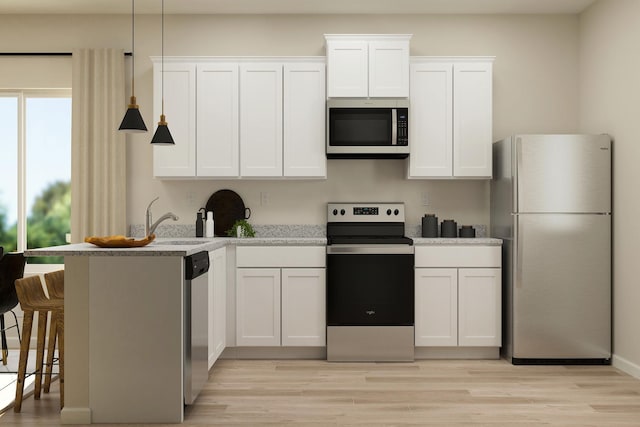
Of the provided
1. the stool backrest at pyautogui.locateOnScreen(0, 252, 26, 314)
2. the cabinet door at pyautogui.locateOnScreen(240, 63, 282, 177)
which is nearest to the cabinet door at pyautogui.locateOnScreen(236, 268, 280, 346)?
the cabinet door at pyautogui.locateOnScreen(240, 63, 282, 177)

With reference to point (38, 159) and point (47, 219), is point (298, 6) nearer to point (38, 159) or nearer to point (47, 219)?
point (38, 159)

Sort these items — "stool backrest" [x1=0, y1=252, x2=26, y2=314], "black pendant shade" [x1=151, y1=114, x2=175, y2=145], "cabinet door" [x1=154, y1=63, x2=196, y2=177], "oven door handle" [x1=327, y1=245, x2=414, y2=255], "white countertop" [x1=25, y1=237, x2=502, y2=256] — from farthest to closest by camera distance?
Result: "cabinet door" [x1=154, y1=63, x2=196, y2=177], "oven door handle" [x1=327, y1=245, x2=414, y2=255], "stool backrest" [x1=0, y1=252, x2=26, y2=314], "black pendant shade" [x1=151, y1=114, x2=175, y2=145], "white countertop" [x1=25, y1=237, x2=502, y2=256]

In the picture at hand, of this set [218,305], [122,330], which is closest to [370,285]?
[218,305]

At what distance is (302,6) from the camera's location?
15.8 ft

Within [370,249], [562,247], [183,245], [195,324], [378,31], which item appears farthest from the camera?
[378,31]

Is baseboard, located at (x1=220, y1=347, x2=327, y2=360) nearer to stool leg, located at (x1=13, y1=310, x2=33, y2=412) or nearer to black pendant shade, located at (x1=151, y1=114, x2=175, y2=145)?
stool leg, located at (x1=13, y1=310, x2=33, y2=412)

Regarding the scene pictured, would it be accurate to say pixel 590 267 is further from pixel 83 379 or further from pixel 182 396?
pixel 83 379

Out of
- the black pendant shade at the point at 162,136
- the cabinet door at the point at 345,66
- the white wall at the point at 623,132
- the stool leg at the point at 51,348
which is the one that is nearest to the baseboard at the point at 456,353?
the white wall at the point at 623,132

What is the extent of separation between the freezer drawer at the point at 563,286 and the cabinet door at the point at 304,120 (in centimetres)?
162

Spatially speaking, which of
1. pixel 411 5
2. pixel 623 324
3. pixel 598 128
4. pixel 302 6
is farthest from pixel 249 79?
pixel 623 324

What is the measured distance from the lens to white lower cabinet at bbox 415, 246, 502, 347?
4.52 metres

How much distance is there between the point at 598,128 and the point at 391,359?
2.43 m

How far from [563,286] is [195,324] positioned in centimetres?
270

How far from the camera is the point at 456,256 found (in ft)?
14.9
